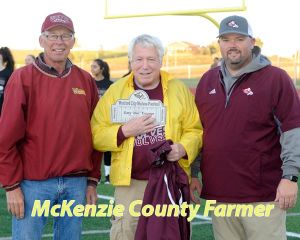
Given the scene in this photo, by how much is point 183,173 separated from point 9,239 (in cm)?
274

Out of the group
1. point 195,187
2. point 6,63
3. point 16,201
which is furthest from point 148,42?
point 6,63

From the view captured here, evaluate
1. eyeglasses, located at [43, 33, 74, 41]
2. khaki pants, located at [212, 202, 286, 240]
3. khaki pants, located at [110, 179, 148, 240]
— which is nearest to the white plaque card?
khaki pants, located at [110, 179, 148, 240]

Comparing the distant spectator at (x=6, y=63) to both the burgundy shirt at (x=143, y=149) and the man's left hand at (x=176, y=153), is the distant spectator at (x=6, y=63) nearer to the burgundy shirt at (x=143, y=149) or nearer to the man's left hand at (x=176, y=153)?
the burgundy shirt at (x=143, y=149)

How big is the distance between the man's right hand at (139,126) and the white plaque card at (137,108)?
4 centimetres

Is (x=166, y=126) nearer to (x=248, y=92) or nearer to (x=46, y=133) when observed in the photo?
(x=248, y=92)

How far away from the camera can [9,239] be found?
→ 21.7 feet

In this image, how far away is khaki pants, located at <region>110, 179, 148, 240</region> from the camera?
4.55 meters

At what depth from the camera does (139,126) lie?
4.45 metres

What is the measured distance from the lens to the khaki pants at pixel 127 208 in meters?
4.55

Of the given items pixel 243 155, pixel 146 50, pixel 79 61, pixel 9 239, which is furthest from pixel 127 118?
pixel 79 61

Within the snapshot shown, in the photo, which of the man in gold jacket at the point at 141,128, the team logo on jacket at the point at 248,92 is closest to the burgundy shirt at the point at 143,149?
the man in gold jacket at the point at 141,128

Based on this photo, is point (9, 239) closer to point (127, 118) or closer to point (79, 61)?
point (127, 118)

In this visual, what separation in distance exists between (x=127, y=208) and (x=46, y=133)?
0.72 meters

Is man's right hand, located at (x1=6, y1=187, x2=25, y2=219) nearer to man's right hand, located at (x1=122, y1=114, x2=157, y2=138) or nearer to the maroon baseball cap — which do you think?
man's right hand, located at (x1=122, y1=114, x2=157, y2=138)
